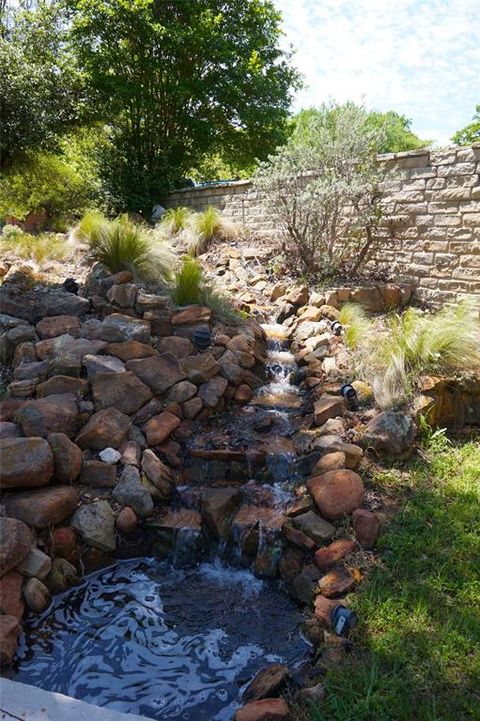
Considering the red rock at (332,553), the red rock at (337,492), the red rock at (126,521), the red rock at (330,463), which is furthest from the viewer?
the red rock at (330,463)

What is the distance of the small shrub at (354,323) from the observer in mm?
4605

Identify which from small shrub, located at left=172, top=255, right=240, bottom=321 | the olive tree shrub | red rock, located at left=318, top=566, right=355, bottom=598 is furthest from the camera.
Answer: the olive tree shrub

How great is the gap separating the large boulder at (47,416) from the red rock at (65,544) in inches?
26.2

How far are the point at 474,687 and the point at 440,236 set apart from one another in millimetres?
4437

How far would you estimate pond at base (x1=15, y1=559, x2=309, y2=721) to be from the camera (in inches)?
89.6

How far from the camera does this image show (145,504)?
3254mm

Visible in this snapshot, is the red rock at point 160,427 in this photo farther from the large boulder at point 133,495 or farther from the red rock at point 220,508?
the red rock at point 220,508

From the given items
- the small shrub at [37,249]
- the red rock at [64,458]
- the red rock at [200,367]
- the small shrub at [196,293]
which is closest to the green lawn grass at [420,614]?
the red rock at [200,367]

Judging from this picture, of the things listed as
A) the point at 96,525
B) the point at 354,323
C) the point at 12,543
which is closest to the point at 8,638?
the point at 12,543

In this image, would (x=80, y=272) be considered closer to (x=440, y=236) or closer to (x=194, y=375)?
(x=194, y=375)

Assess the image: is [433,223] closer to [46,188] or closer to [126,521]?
[126,521]

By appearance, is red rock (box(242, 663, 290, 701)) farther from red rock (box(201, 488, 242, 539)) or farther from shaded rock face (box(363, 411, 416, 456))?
shaded rock face (box(363, 411, 416, 456))

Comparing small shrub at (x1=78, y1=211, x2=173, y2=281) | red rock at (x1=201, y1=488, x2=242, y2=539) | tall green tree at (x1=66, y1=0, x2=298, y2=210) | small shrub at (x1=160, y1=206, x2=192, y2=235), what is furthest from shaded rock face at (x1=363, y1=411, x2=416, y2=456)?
tall green tree at (x1=66, y1=0, x2=298, y2=210)

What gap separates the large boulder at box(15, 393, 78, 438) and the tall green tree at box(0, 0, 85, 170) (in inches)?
282
